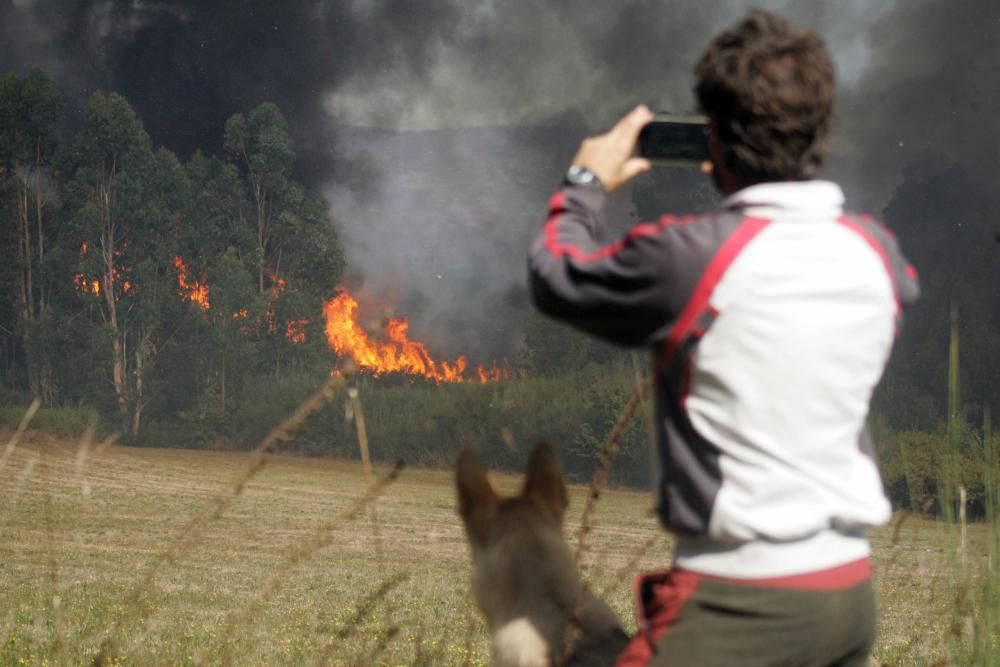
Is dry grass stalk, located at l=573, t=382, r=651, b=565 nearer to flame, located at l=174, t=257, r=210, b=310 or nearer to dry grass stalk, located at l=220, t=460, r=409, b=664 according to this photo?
dry grass stalk, located at l=220, t=460, r=409, b=664

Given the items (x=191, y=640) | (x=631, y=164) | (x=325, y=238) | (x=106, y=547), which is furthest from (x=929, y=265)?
(x=631, y=164)

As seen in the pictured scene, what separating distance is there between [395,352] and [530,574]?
188 feet

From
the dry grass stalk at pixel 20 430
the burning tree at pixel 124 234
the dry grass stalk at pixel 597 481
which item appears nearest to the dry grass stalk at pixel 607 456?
the dry grass stalk at pixel 597 481

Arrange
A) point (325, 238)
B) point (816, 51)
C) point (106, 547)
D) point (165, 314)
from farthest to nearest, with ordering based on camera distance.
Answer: point (325, 238) < point (165, 314) < point (106, 547) < point (816, 51)

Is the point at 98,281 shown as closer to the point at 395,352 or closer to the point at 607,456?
the point at 395,352

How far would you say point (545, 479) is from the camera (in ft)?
6.79

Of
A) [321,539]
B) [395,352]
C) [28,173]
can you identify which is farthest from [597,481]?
[395,352]

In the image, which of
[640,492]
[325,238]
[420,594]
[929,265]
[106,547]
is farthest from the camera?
[325,238]

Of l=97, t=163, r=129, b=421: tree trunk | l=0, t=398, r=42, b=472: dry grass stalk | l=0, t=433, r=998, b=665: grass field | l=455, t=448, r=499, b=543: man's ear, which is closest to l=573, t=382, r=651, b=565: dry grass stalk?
l=0, t=433, r=998, b=665: grass field

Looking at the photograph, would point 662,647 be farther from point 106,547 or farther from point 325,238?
point 325,238

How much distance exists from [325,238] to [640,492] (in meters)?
25.2

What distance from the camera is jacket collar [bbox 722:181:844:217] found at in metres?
1.96

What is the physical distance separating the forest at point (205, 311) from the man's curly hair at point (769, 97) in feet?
139

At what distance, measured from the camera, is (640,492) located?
131 feet
